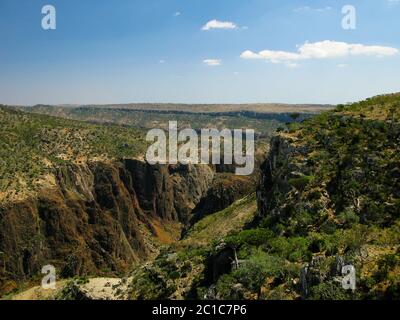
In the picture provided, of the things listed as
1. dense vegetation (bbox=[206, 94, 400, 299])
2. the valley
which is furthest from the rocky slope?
dense vegetation (bbox=[206, 94, 400, 299])

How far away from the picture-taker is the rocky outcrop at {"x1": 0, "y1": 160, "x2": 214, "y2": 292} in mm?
71750

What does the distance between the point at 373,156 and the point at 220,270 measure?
1893 centimetres

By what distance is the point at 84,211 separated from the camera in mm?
82812

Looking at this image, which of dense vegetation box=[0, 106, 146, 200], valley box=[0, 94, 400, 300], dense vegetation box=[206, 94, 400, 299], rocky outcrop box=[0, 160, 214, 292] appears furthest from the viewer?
dense vegetation box=[0, 106, 146, 200]

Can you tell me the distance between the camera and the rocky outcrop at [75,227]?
71750mm

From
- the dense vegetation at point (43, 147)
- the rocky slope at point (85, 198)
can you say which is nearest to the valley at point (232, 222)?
the rocky slope at point (85, 198)

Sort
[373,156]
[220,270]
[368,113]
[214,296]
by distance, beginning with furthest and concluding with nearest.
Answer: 1. [368,113]
2. [373,156]
3. [220,270]
4. [214,296]

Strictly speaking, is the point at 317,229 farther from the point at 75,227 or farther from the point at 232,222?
the point at 75,227

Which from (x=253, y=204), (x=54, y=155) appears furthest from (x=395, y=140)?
(x=54, y=155)

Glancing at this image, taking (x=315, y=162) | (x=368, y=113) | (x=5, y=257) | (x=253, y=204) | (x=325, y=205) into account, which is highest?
(x=368, y=113)

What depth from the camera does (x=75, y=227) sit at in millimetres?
78938

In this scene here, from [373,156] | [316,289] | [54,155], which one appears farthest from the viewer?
[54,155]

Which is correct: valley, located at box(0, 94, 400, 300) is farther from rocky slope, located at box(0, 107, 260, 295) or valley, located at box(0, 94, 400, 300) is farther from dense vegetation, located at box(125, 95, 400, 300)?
rocky slope, located at box(0, 107, 260, 295)

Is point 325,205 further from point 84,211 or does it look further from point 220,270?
point 84,211
